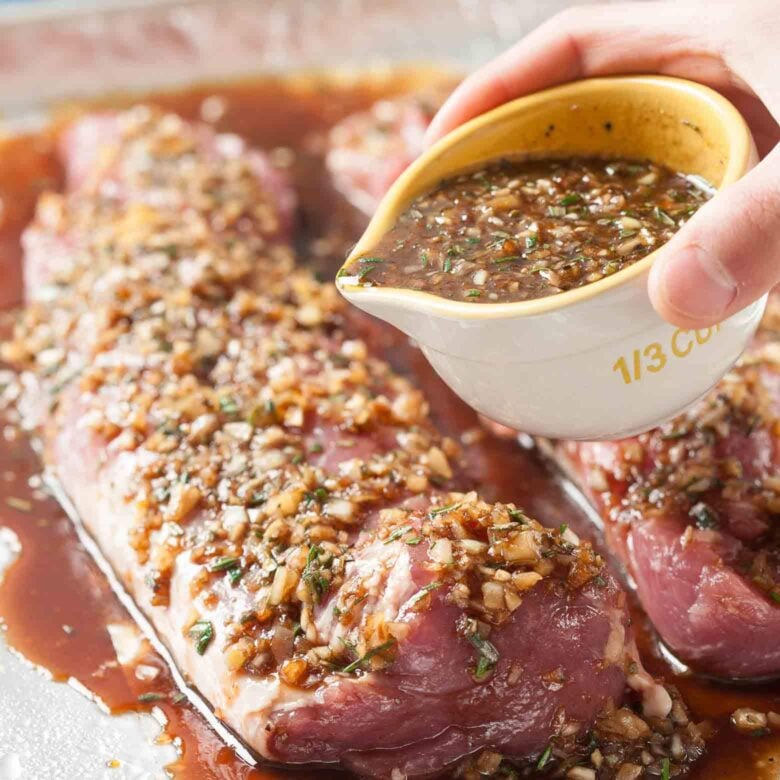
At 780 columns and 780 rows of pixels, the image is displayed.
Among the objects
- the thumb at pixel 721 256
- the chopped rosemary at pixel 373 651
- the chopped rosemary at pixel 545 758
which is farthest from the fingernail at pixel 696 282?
the chopped rosemary at pixel 545 758

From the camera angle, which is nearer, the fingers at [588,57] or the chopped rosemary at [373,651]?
the chopped rosemary at [373,651]

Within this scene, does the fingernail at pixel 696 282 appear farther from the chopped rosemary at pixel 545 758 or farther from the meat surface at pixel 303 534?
the chopped rosemary at pixel 545 758

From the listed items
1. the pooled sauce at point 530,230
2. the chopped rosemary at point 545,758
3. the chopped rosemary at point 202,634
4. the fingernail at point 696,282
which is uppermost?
the fingernail at point 696,282

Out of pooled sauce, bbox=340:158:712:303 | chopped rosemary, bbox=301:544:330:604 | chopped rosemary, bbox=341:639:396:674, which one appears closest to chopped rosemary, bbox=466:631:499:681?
chopped rosemary, bbox=341:639:396:674

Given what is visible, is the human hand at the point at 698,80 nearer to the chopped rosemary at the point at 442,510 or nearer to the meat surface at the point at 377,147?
the chopped rosemary at the point at 442,510

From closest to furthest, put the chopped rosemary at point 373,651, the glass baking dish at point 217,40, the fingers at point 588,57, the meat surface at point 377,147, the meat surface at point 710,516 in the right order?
the chopped rosemary at point 373,651, the meat surface at point 710,516, the fingers at point 588,57, the meat surface at point 377,147, the glass baking dish at point 217,40

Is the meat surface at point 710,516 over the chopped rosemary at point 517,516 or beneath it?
beneath

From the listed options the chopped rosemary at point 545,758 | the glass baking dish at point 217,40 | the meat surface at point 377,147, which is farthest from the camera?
the glass baking dish at point 217,40
